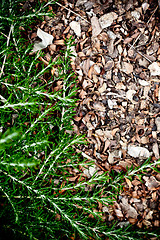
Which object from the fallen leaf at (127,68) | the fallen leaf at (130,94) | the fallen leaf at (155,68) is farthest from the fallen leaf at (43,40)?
the fallen leaf at (155,68)

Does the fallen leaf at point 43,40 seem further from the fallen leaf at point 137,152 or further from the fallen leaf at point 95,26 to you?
the fallen leaf at point 137,152

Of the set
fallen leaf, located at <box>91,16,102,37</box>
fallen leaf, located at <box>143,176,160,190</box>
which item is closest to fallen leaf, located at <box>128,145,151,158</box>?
fallen leaf, located at <box>143,176,160,190</box>

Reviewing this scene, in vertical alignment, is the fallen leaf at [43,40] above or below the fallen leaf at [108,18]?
below

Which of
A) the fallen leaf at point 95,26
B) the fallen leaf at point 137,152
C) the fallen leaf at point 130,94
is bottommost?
the fallen leaf at point 137,152

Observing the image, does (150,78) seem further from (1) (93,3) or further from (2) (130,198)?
(2) (130,198)

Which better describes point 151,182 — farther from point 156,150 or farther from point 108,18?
point 108,18

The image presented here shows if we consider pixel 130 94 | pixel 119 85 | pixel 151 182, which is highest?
pixel 119 85

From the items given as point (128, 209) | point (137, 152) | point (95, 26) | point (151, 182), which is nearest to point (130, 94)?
point (137, 152)

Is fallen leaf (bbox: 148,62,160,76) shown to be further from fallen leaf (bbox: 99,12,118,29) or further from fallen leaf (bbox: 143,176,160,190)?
fallen leaf (bbox: 143,176,160,190)

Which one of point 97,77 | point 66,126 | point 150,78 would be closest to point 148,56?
point 150,78
